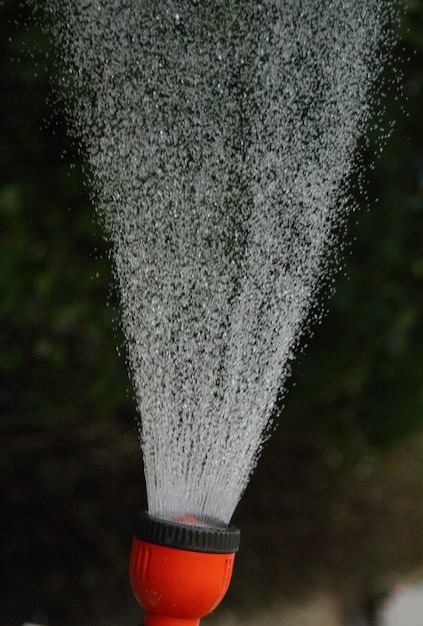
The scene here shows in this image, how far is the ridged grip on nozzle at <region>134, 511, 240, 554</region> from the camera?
32.0 inches

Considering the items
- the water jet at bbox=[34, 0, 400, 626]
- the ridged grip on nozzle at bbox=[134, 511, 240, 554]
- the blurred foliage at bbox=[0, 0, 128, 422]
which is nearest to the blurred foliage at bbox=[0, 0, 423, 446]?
the blurred foliage at bbox=[0, 0, 128, 422]

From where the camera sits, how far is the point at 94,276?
1.53 metres

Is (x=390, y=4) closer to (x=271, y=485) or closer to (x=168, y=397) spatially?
(x=168, y=397)

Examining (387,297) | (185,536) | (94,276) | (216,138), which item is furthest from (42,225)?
(185,536)

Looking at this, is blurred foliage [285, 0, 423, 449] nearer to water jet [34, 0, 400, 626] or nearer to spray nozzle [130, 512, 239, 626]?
water jet [34, 0, 400, 626]

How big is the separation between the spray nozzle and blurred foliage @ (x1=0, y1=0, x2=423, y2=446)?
28.3 inches

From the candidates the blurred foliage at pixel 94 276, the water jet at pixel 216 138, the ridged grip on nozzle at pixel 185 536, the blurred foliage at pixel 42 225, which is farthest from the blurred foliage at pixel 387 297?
the ridged grip on nozzle at pixel 185 536

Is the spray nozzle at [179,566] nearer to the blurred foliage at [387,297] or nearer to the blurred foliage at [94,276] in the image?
the blurred foliage at [94,276]

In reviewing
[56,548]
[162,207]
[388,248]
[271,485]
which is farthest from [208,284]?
[271,485]

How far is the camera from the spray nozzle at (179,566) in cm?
82

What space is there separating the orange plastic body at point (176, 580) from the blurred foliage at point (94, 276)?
28.5 inches

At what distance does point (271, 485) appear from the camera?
2482mm

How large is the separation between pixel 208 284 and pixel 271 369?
0.21 meters

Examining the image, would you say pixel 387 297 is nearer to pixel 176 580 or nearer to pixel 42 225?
pixel 42 225
